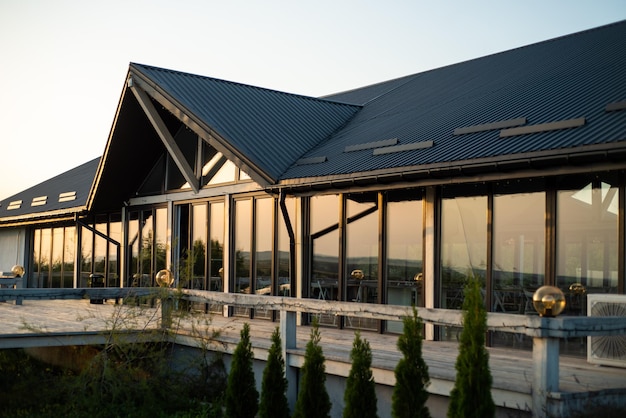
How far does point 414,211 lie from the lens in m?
11.5

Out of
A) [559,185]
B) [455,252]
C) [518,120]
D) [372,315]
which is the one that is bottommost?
[372,315]

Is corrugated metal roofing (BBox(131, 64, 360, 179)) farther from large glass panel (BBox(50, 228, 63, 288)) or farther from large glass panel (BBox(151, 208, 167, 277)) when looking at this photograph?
large glass panel (BBox(50, 228, 63, 288))

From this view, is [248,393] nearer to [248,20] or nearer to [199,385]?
[199,385]

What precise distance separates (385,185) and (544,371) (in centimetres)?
497

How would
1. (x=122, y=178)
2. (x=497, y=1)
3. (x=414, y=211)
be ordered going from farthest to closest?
(x=122, y=178) < (x=497, y=1) < (x=414, y=211)

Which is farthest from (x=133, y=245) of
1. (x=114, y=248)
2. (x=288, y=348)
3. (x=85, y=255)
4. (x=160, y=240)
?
(x=288, y=348)

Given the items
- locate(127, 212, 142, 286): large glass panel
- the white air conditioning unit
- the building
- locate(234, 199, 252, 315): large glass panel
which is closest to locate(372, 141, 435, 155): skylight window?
the building

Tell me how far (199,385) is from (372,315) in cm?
306

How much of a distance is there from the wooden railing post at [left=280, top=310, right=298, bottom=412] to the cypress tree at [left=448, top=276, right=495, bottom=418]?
10.7 ft

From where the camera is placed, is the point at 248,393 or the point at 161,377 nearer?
the point at 248,393

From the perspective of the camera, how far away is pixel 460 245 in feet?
35.3

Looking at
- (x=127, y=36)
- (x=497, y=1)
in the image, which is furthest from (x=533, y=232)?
(x=127, y=36)

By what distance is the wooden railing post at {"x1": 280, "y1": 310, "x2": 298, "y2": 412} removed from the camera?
9.41 m

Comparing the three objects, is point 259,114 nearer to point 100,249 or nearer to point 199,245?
point 199,245
